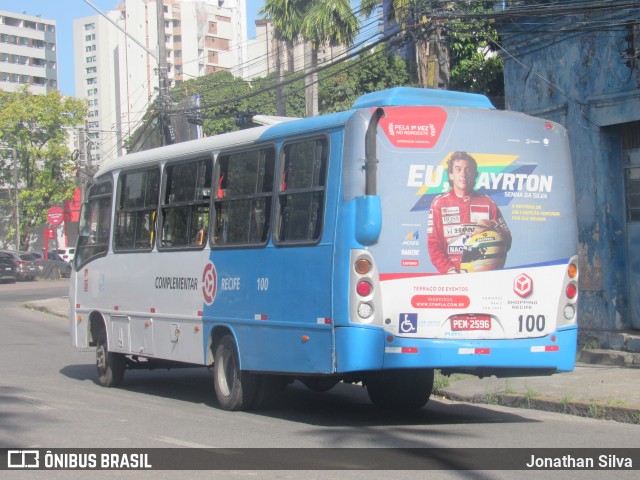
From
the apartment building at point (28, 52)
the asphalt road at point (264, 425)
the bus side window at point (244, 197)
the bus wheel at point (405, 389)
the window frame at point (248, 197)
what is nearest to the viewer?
the asphalt road at point (264, 425)

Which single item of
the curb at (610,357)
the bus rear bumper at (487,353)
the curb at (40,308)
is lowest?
the curb at (610,357)

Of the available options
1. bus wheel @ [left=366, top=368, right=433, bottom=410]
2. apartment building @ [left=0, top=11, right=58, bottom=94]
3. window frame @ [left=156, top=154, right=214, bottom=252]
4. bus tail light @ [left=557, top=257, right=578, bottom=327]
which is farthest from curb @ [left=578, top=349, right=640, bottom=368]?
apartment building @ [left=0, top=11, right=58, bottom=94]

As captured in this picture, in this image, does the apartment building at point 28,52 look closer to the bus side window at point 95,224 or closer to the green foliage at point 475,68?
the green foliage at point 475,68

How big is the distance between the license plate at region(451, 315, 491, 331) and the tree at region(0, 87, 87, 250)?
2237 inches

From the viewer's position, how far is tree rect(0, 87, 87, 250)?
63.0m

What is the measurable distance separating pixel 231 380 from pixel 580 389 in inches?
165

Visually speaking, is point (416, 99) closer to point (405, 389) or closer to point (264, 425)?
point (405, 389)

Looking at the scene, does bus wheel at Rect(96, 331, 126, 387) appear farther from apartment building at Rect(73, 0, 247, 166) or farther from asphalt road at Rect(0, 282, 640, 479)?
apartment building at Rect(73, 0, 247, 166)

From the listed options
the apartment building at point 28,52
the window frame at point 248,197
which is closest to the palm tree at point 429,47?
the window frame at point 248,197

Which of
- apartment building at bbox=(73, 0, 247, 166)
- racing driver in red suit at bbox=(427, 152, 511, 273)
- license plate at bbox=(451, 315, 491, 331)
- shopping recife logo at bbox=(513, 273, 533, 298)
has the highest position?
apartment building at bbox=(73, 0, 247, 166)

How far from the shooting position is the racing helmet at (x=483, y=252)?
8.85m

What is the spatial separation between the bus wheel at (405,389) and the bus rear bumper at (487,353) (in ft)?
4.41

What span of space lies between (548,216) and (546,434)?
2143mm

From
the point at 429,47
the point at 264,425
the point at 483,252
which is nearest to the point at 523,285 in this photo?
the point at 483,252
